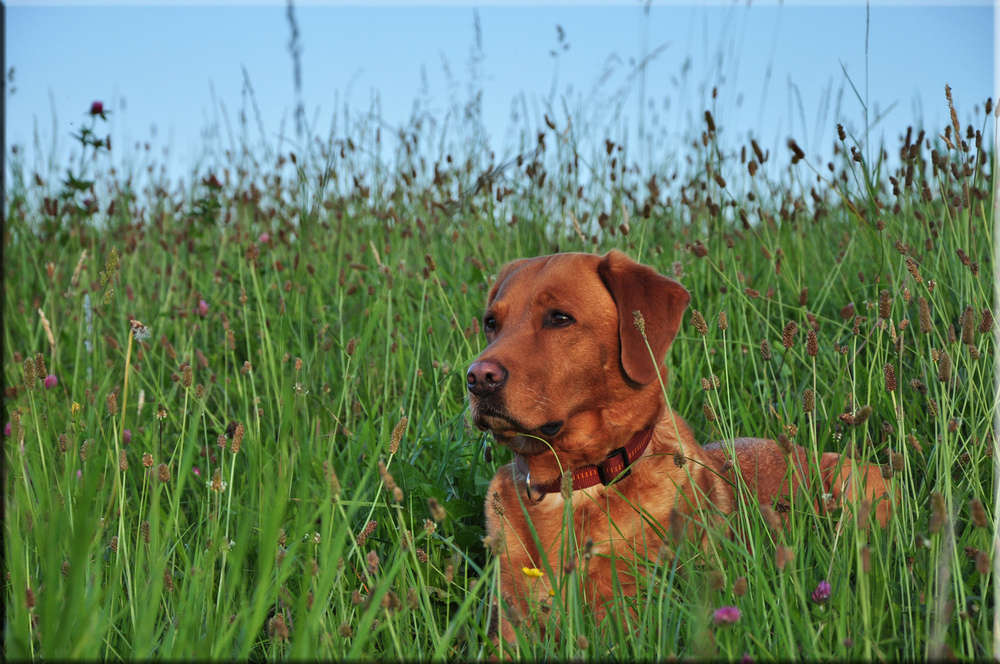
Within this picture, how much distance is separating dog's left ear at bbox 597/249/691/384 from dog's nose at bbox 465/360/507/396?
1.50 ft

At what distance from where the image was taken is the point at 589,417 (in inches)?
102

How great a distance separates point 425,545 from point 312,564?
54.2 inches

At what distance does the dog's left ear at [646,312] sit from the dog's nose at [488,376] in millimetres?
457

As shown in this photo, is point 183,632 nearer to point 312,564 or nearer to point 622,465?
point 312,564

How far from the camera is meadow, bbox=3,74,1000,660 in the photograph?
1.50m

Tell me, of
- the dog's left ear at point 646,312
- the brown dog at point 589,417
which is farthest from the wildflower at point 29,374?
the dog's left ear at point 646,312

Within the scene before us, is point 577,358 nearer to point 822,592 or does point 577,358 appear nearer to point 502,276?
point 502,276

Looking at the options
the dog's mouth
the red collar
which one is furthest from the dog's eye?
the red collar

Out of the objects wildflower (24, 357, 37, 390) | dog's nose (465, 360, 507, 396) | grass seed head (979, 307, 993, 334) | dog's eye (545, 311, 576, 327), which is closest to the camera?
wildflower (24, 357, 37, 390)

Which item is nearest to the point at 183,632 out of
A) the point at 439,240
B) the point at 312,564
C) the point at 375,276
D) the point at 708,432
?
the point at 312,564

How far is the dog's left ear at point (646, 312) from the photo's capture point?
99.3 inches

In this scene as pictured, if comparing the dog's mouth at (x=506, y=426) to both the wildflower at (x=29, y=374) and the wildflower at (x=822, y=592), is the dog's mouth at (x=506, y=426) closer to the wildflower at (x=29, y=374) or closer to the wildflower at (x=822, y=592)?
the wildflower at (x=822, y=592)

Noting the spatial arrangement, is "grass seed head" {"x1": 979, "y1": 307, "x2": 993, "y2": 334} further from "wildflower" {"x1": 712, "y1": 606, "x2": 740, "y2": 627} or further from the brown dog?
"wildflower" {"x1": 712, "y1": 606, "x2": 740, "y2": 627}

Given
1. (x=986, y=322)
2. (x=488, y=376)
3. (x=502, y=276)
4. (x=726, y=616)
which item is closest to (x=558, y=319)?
(x=488, y=376)
